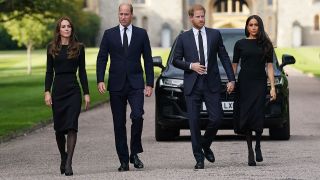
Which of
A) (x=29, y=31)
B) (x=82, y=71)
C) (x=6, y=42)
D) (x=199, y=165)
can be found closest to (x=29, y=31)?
(x=29, y=31)

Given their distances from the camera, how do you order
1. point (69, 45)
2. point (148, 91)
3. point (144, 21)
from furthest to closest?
point (144, 21) < point (148, 91) < point (69, 45)

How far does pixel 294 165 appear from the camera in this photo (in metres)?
12.2

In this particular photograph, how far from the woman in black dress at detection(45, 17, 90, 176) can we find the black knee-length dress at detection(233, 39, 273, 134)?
6.42ft

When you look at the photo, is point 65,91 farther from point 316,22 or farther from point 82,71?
point 316,22

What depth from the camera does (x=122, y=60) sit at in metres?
12.0

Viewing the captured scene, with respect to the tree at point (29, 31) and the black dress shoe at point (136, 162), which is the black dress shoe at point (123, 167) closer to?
the black dress shoe at point (136, 162)

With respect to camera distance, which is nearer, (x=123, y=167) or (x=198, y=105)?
(x=123, y=167)

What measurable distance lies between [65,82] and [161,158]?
2.22 metres

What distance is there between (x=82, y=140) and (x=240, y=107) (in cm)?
483

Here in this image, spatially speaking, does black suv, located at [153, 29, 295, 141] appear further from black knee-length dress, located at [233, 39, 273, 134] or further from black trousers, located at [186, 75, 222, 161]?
black trousers, located at [186, 75, 222, 161]

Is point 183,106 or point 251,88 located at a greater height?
point 251,88

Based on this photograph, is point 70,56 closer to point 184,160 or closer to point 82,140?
point 184,160

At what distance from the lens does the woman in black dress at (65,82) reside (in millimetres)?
11609

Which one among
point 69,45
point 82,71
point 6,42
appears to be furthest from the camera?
point 6,42
